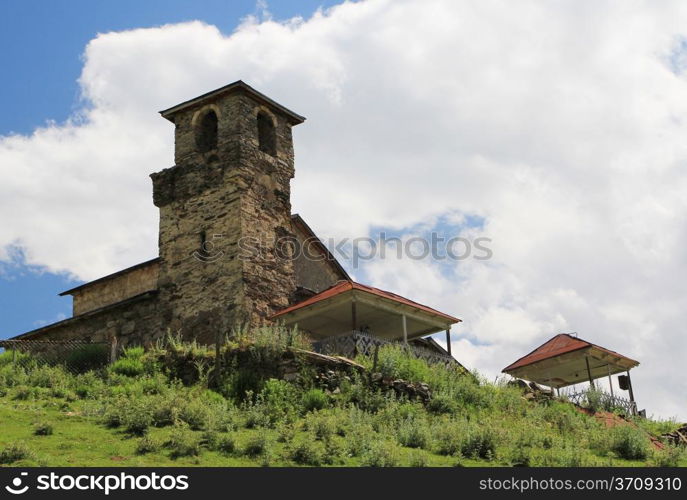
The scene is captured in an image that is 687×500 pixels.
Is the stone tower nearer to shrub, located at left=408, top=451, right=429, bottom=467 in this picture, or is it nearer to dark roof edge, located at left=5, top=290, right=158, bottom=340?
dark roof edge, located at left=5, top=290, right=158, bottom=340

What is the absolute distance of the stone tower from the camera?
26.6 m

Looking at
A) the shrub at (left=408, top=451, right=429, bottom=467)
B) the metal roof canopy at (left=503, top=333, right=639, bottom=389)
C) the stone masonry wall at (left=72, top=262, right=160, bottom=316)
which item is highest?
the stone masonry wall at (left=72, top=262, right=160, bottom=316)

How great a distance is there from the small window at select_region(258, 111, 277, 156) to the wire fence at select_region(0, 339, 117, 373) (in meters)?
7.71

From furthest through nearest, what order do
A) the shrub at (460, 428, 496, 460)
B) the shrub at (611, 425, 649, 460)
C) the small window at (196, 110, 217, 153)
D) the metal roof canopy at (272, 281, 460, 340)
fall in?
1. the small window at (196, 110, 217, 153)
2. the metal roof canopy at (272, 281, 460, 340)
3. the shrub at (611, 425, 649, 460)
4. the shrub at (460, 428, 496, 460)

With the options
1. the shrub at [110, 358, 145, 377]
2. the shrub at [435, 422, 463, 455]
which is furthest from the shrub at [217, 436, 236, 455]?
the shrub at [110, 358, 145, 377]

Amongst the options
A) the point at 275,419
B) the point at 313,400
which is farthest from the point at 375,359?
the point at 275,419

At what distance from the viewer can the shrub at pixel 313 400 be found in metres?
20.7

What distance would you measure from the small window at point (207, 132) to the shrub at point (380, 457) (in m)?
15.0
